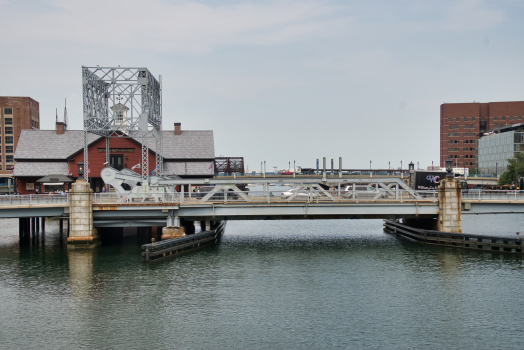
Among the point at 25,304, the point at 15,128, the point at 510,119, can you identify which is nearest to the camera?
the point at 25,304

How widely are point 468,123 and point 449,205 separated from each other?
549 feet

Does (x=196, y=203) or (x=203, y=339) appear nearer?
(x=203, y=339)

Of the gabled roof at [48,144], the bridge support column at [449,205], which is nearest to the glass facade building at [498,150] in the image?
the bridge support column at [449,205]

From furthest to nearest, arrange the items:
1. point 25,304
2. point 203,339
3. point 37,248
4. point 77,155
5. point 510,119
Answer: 1. point 510,119
2. point 77,155
3. point 37,248
4. point 25,304
5. point 203,339

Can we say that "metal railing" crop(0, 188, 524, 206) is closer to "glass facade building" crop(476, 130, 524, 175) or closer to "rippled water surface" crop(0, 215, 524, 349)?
"rippled water surface" crop(0, 215, 524, 349)

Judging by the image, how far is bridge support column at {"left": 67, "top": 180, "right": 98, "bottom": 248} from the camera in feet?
143

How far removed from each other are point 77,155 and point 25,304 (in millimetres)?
44682

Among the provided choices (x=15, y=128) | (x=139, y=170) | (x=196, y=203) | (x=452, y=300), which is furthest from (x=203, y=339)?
(x=15, y=128)

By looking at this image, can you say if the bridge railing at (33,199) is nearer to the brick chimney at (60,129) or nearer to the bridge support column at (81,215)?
the bridge support column at (81,215)

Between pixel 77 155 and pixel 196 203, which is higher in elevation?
pixel 77 155

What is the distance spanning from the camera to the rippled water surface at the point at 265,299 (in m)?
22.0

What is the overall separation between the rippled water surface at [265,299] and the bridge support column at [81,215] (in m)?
1.45

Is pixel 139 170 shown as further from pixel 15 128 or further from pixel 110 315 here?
pixel 15 128

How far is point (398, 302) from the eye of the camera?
89.1 ft
